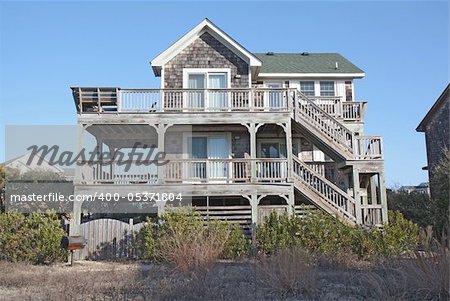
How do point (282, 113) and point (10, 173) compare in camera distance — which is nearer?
point (282, 113)

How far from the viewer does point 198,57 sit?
21.1 m

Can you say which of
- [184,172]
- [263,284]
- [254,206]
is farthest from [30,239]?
[263,284]

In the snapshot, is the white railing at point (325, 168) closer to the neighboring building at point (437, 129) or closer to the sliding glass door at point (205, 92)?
the sliding glass door at point (205, 92)

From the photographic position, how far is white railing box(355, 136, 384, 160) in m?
17.5

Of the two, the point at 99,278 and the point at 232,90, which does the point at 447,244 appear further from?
the point at 232,90

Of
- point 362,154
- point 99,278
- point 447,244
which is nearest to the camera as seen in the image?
point 447,244

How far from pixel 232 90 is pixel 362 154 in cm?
563

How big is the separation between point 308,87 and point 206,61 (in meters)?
5.20

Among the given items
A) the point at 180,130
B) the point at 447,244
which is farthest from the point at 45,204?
the point at 447,244

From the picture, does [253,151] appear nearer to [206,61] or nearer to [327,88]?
[206,61]

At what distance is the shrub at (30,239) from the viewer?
14.4m

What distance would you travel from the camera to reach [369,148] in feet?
58.1

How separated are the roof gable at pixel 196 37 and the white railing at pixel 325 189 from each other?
534cm

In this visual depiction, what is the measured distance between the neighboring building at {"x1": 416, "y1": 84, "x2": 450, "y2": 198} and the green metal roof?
6556 mm
